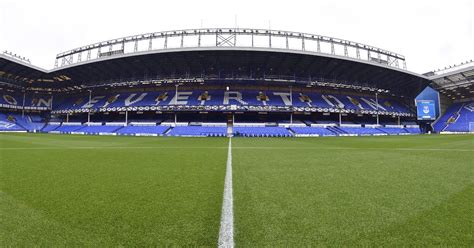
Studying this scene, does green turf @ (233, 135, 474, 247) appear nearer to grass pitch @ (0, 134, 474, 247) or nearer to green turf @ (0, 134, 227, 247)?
grass pitch @ (0, 134, 474, 247)

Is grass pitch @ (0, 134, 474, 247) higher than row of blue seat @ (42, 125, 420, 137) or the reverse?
the reverse

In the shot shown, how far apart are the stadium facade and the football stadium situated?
0.33 meters

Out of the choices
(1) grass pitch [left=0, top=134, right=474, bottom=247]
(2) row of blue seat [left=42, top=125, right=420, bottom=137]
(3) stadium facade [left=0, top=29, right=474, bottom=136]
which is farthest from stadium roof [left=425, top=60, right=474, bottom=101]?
(1) grass pitch [left=0, top=134, right=474, bottom=247]

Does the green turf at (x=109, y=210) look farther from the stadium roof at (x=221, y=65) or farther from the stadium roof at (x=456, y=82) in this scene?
the stadium roof at (x=456, y=82)

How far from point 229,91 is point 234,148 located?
92.8 ft

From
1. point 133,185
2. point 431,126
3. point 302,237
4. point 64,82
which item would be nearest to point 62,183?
point 133,185

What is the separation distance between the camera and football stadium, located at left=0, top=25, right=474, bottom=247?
95.3 inches

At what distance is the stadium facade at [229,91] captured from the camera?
35.2 meters

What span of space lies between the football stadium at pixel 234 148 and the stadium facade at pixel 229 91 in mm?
331

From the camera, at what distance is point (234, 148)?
1422 cm

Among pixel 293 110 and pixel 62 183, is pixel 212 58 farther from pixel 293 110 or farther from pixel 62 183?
pixel 62 183

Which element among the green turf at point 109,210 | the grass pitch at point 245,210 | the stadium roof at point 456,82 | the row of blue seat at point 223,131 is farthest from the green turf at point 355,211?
the stadium roof at point 456,82

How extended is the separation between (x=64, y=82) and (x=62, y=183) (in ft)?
176

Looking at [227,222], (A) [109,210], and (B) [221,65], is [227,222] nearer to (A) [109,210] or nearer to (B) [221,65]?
(A) [109,210]
